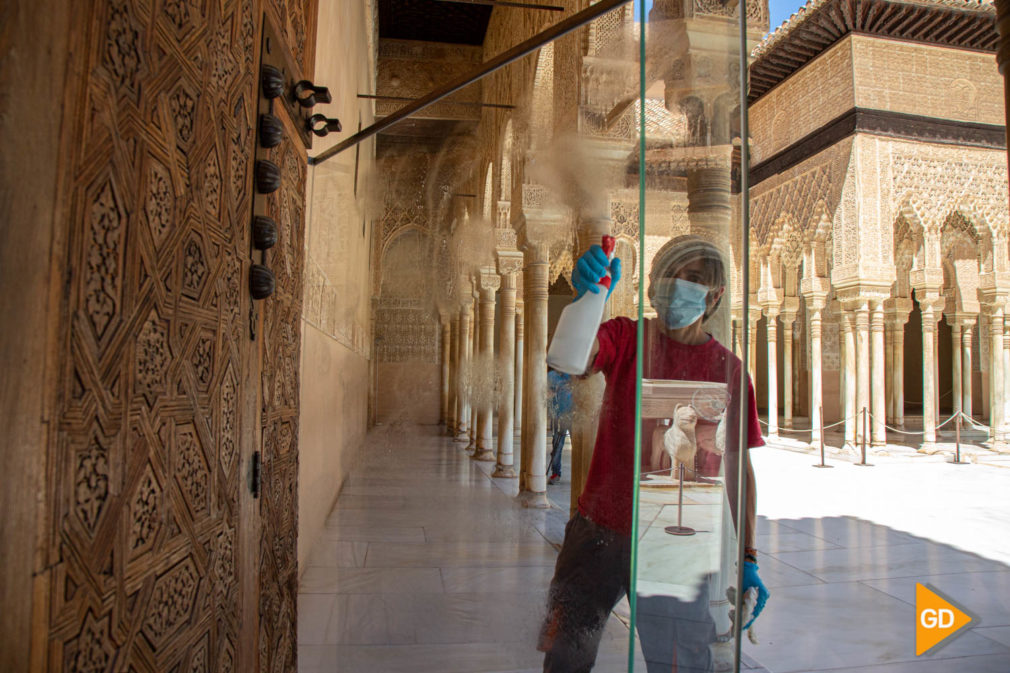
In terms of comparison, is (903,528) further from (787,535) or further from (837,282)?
(837,282)

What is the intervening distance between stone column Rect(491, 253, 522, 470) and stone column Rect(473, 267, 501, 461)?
1.90ft

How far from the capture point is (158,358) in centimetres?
90

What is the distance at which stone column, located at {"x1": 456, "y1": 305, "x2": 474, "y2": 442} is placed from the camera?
1088 cm

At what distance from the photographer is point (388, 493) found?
5691mm

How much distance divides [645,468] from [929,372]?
40.2 ft

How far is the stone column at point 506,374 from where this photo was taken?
7.26 metres

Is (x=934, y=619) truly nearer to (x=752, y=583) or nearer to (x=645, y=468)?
→ (x=752, y=583)

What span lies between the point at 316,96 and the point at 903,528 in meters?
5.15

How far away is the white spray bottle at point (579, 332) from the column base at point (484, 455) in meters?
7.23

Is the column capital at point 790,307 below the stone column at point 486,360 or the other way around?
the other way around

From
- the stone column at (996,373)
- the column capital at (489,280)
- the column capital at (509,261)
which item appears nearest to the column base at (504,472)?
the column capital at (509,261)

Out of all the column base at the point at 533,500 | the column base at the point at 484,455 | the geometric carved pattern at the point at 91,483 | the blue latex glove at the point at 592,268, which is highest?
the blue latex glove at the point at 592,268

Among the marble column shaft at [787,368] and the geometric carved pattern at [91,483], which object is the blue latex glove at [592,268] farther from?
the marble column shaft at [787,368]

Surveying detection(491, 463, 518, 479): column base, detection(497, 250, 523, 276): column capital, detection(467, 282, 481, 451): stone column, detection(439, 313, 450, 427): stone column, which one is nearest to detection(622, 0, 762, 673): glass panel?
detection(491, 463, 518, 479): column base
